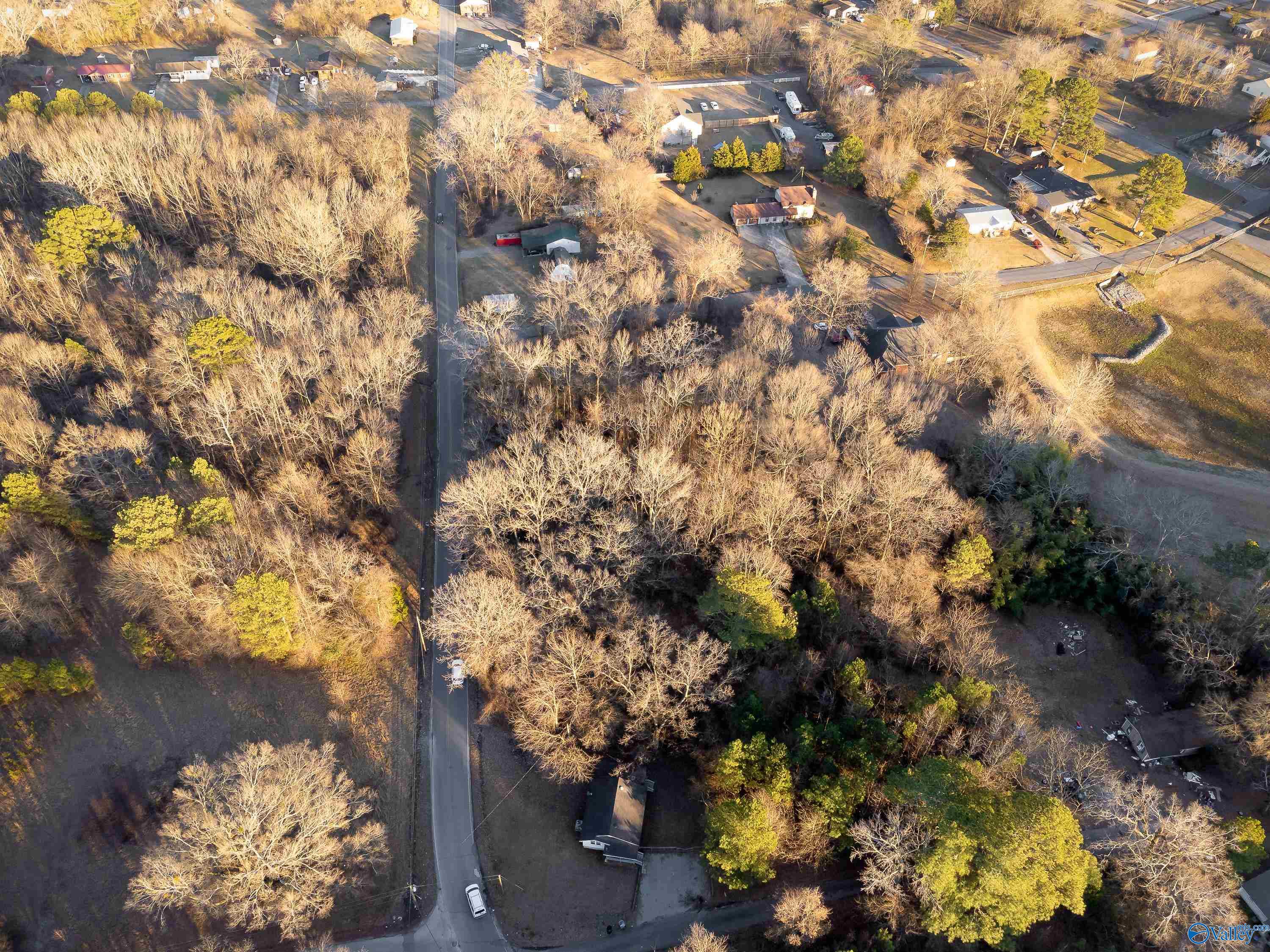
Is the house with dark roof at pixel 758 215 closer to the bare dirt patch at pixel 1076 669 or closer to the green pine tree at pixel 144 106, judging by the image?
the bare dirt patch at pixel 1076 669

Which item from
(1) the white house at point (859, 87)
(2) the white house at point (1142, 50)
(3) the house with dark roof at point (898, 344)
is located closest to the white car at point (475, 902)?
(3) the house with dark roof at point (898, 344)

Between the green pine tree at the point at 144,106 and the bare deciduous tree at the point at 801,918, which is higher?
the green pine tree at the point at 144,106

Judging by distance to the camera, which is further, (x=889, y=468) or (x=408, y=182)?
(x=408, y=182)

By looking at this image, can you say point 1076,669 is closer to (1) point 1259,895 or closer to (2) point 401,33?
(1) point 1259,895

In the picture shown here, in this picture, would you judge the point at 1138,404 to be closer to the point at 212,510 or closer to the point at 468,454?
the point at 468,454

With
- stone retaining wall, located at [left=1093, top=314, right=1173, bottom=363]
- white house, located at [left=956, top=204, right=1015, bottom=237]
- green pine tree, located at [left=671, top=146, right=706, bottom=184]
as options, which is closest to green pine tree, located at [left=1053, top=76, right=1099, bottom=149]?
white house, located at [left=956, top=204, right=1015, bottom=237]

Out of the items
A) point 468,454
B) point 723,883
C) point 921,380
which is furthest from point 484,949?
point 921,380
